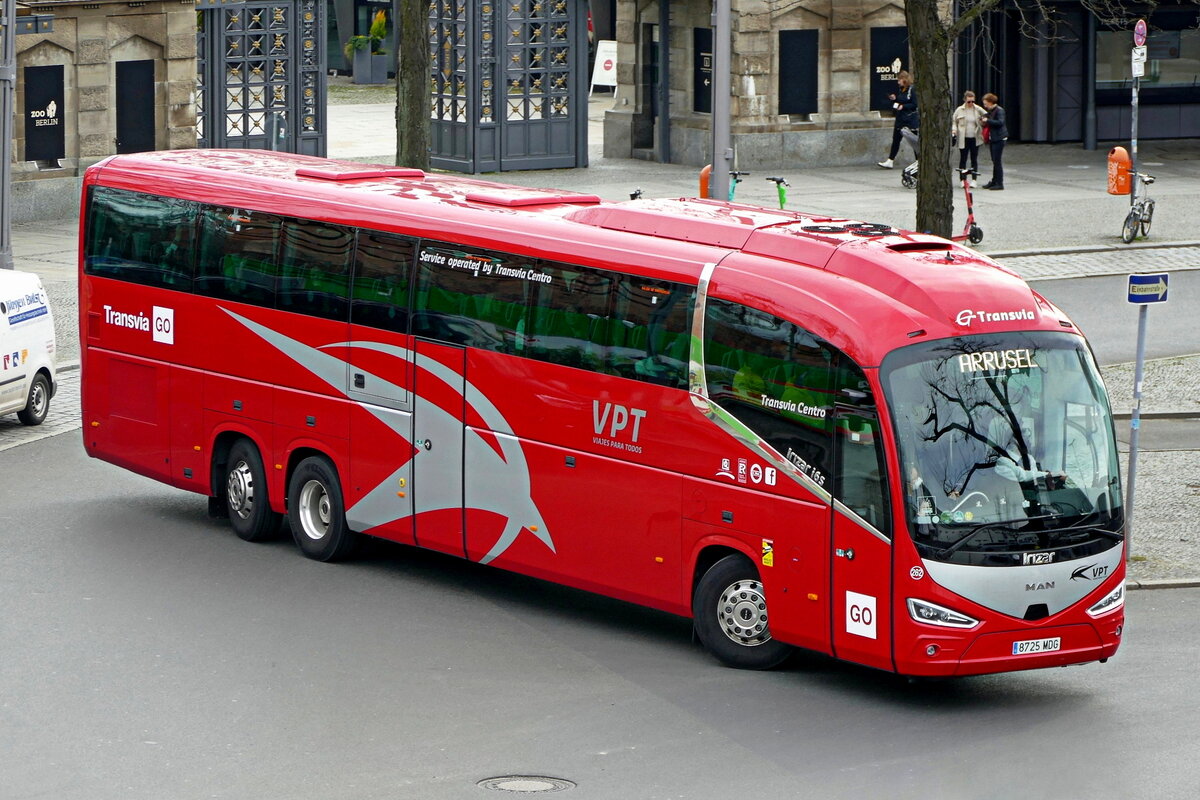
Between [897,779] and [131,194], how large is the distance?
384 inches

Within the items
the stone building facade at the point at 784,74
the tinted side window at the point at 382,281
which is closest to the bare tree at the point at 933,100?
the tinted side window at the point at 382,281

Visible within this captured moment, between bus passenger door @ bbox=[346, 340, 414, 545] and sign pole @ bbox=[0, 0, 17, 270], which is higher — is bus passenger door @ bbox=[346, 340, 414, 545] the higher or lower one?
the lower one

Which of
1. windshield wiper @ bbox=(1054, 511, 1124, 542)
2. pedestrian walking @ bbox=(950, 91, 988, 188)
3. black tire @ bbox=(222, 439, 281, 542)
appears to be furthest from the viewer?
pedestrian walking @ bbox=(950, 91, 988, 188)

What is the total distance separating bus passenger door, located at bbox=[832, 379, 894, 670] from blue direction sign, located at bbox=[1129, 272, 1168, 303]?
4180mm

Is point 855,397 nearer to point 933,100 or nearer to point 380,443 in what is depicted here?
point 380,443

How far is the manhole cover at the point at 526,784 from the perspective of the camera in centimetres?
1062

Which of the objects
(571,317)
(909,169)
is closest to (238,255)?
(571,317)

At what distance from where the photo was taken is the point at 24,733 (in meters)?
11.6

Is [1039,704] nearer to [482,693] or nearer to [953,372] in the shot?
[953,372]

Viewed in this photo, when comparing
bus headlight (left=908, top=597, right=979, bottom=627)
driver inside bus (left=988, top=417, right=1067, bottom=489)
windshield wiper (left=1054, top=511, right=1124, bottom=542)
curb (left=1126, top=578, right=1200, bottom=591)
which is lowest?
curb (left=1126, top=578, right=1200, bottom=591)

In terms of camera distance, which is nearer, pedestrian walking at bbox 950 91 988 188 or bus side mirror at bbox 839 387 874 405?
bus side mirror at bbox 839 387 874 405

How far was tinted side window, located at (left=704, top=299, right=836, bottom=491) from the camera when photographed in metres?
12.3

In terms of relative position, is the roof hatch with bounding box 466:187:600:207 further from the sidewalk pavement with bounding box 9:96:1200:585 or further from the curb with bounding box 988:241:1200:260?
the curb with bounding box 988:241:1200:260

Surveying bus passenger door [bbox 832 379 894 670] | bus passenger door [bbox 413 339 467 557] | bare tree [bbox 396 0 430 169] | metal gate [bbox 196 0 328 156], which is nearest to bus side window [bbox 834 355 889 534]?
bus passenger door [bbox 832 379 894 670]
